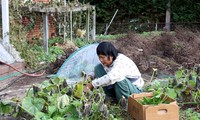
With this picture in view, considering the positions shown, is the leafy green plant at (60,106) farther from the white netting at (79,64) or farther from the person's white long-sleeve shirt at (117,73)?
the white netting at (79,64)

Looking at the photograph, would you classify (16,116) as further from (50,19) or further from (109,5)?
(109,5)

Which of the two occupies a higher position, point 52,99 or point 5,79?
point 52,99

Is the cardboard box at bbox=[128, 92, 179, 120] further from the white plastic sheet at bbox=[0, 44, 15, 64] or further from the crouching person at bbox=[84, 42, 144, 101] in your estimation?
the white plastic sheet at bbox=[0, 44, 15, 64]

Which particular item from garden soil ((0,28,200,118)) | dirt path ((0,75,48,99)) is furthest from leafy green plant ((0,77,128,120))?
garden soil ((0,28,200,118))

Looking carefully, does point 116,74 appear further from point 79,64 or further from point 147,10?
point 147,10

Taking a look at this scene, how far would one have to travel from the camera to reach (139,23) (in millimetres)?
16188

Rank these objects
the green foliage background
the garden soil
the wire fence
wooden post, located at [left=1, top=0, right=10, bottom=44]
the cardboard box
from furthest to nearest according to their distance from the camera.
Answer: the green foliage background, the wire fence, wooden post, located at [left=1, top=0, right=10, bottom=44], the garden soil, the cardboard box

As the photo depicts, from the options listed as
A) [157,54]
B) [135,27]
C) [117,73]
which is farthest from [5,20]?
[135,27]

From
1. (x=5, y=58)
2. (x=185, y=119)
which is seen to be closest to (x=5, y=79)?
(x=5, y=58)

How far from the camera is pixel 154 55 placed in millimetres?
7961

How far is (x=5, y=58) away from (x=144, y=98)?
356 centimetres

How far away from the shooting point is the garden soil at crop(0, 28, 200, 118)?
6.36 metres

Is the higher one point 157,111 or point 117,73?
point 117,73

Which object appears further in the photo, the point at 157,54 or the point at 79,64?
the point at 157,54
